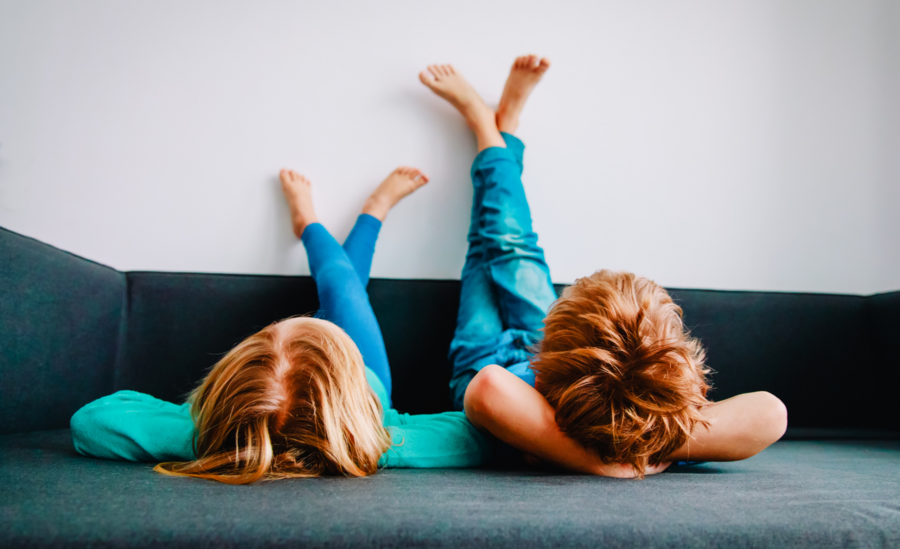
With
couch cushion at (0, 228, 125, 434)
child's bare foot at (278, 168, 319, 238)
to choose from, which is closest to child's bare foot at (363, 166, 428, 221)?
child's bare foot at (278, 168, 319, 238)

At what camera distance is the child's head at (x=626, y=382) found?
710 millimetres

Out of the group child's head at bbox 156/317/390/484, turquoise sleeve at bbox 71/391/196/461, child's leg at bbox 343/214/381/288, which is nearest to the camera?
child's head at bbox 156/317/390/484

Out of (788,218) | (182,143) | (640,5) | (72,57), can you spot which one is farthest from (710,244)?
(72,57)

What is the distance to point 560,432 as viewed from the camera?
2.50 ft

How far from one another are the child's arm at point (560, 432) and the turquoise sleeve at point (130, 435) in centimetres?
46

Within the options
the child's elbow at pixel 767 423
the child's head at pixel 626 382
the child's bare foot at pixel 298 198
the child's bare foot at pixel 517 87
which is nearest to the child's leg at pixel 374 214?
the child's bare foot at pixel 298 198

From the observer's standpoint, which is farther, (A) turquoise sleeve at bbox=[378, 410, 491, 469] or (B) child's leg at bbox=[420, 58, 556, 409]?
(B) child's leg at bbox=[420, 58, 556, 409]

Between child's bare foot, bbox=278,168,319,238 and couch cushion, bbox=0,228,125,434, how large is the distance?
1.50 feet

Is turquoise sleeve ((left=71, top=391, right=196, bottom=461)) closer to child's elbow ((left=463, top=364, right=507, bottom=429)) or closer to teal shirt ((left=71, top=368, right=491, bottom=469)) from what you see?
teal shirt ((left=71, top=368, right=491, bottom=469))

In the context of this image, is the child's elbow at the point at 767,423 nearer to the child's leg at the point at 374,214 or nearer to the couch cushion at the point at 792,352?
the couch cushion at the point at 792,352

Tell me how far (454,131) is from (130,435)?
1.11 metres

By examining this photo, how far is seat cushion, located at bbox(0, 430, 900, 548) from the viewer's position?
20.2 inches

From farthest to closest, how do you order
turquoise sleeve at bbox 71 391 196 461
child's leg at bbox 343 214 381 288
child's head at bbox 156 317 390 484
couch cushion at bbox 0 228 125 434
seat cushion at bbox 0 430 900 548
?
child's leg at bbox 343 214 381 288 < couch cushion at bbox 0 228 125 434 < turquoise sleeve at bbox 71 391 196 461 < child's head at bbox 156 317 390 484 < seat cushion at bbox 0 430 900 548

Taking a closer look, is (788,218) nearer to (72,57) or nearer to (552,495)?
(552,495)
